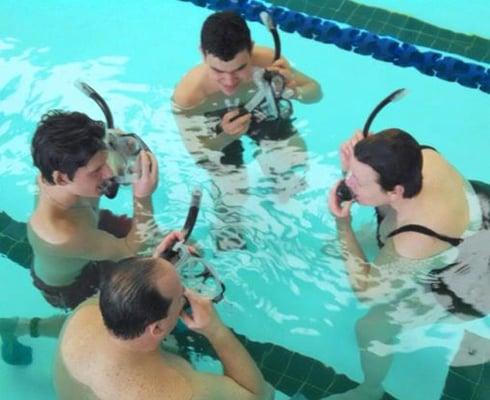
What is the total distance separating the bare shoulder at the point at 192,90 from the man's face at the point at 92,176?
756mm

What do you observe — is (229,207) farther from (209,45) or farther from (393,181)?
(393,181)

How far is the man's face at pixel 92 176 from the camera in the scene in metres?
2.42

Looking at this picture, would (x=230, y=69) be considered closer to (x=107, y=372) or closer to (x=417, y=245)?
(x=417, y=245)

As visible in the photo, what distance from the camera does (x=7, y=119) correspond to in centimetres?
392

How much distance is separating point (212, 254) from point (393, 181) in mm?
1090

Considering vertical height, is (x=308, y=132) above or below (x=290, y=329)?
above

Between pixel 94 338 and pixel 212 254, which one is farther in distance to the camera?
pixel 212 254

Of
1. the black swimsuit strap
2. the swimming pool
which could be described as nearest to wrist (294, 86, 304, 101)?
the swimming pool

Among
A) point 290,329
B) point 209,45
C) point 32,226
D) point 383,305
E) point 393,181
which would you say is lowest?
point 290,329

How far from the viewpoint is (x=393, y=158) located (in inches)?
93.3

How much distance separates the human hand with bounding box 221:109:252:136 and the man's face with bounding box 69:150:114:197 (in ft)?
2.30

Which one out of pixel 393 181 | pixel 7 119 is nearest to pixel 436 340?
pixel 393 181

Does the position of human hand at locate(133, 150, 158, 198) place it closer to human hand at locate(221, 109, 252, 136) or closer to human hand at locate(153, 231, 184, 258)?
human hand at locate(153, 231, 184, 258)

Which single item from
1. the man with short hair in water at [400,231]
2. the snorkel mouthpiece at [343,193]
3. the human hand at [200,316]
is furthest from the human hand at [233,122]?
the human hand at [200,316]
